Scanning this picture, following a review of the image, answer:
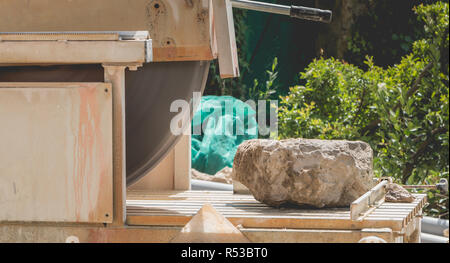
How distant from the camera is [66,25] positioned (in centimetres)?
321

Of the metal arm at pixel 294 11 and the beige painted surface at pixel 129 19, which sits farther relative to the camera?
the metal arm at pixel 294 11

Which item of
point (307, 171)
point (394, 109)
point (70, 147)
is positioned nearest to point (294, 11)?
point (307, 171)

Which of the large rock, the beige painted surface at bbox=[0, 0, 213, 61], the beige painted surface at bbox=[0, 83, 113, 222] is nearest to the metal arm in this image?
the beige painted surface at bbox=[0, 0, 213, 61]

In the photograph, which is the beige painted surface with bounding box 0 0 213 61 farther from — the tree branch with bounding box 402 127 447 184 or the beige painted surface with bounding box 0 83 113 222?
the tree branch with bounding box 402 127 447 184

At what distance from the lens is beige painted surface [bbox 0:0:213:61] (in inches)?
127

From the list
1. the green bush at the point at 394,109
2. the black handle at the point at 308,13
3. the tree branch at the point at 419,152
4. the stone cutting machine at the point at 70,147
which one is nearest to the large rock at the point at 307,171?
the stone cutting machine at the point at 70,147

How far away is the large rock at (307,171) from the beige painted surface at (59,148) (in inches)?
30.8

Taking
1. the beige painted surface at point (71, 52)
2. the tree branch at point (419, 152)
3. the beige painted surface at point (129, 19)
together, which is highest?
the beige painted surface at point (129, 19)

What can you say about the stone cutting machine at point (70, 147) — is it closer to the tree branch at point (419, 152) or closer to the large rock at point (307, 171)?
the large rock at point (307, 171)

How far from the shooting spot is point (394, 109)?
6.04 meters

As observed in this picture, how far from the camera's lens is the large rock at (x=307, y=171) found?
10.2ft

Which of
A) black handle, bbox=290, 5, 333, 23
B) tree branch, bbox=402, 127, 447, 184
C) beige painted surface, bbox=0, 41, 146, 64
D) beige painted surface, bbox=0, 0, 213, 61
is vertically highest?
black handle, bbox=290, 5, 333, 23

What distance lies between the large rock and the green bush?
8.27 ft

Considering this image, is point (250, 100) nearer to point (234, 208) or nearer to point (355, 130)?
point (355, 130)
